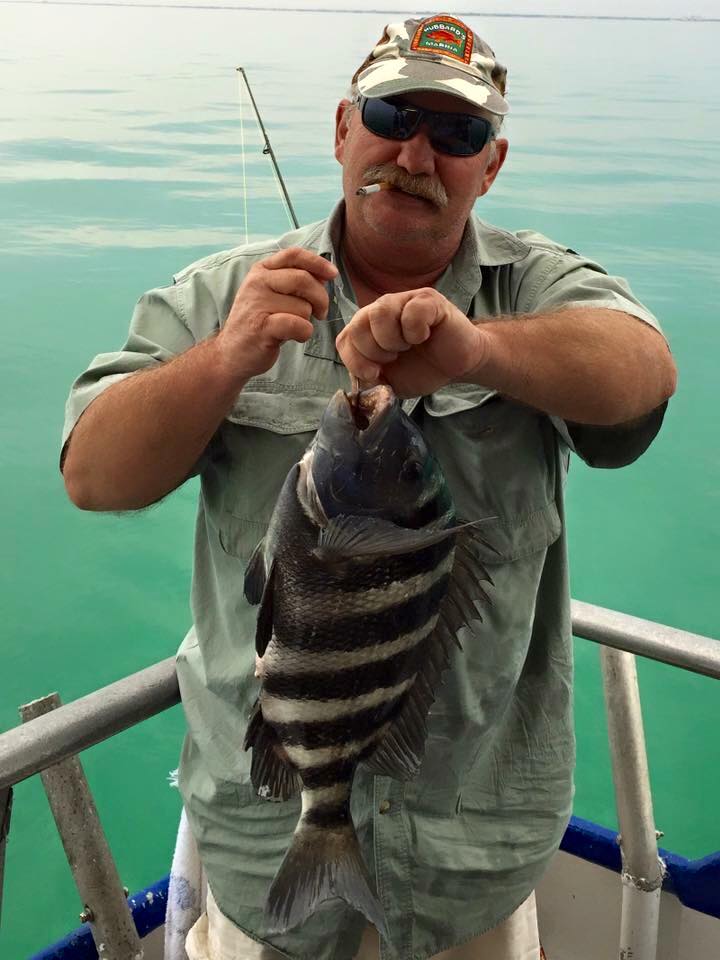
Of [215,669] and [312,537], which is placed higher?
[312,537]

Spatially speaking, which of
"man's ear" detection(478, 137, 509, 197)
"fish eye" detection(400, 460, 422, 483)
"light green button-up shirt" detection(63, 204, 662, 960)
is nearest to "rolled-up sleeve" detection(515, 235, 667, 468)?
"light green button-up shirt" detection(63, 204, 662, 960)

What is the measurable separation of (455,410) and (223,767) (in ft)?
1.76

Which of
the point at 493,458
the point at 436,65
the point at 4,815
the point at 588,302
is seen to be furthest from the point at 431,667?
the point at 436,65

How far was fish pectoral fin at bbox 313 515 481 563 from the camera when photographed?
835 mm

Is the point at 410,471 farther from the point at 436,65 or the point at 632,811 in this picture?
the point at 632,811

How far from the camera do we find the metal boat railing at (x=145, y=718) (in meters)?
1.15

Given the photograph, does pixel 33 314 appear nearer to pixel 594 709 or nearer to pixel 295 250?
pixel 594 709

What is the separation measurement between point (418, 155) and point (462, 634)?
59 cm

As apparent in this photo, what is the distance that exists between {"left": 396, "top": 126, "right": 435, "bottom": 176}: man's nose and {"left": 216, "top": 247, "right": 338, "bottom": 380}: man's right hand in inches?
13.6

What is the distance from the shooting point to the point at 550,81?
9.96 metres

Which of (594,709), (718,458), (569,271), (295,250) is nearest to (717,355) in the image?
(718,458)

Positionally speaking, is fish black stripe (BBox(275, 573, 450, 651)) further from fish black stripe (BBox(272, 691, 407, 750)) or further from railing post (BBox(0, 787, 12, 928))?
railing post (BBox(0, 787, 12, 928))

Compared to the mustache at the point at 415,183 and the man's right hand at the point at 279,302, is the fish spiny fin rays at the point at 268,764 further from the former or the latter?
the mustache at the point at 415,183

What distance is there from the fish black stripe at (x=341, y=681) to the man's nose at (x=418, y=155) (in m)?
0.58
